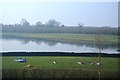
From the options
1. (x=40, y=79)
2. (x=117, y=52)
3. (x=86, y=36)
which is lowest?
(x=40, y=79)

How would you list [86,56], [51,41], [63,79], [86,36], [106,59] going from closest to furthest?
1. [63,79]
2. [106,59]
3. [86,56]
4. [86,36]
5. [51,41]

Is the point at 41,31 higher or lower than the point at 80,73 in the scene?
higher

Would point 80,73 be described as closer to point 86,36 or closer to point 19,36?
point 86,36

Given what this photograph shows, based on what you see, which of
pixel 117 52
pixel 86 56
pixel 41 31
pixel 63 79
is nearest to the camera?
pixel 63 79

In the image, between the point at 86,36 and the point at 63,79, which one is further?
the point at 86,36

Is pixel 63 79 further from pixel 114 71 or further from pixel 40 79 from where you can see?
pixel 114 71

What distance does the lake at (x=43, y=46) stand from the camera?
22.2 ft

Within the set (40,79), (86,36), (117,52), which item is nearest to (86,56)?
(117,52)

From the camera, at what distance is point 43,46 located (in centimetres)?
793

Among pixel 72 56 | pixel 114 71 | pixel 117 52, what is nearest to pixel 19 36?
pixel 72 56

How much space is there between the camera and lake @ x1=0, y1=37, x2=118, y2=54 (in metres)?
6.77

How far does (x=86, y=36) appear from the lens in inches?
299

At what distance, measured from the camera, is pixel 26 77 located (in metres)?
4.16

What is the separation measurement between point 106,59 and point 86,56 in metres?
0.61
